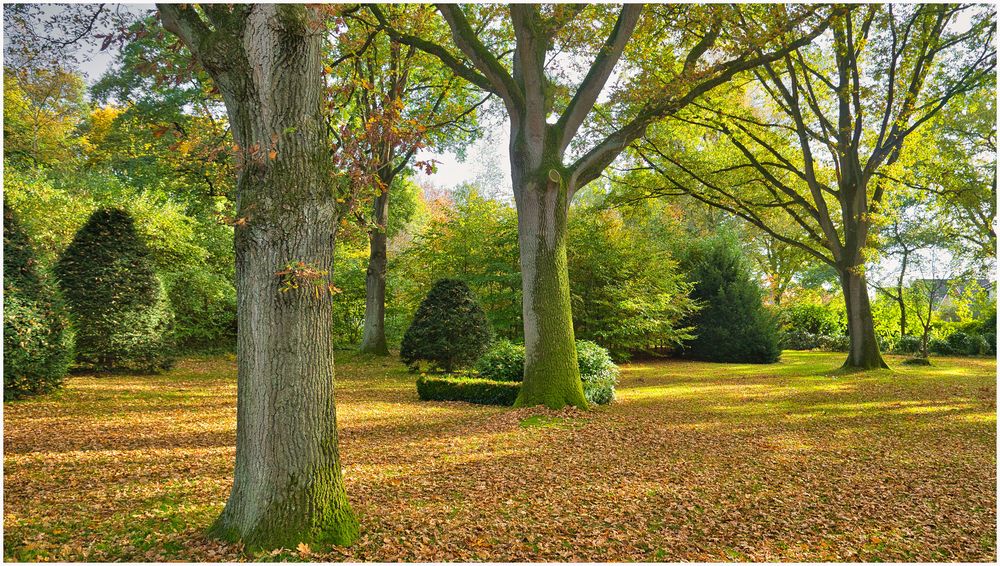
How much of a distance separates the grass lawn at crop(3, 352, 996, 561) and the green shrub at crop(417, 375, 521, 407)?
43 cm

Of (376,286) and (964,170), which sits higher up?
(964,170)

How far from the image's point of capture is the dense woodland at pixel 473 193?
3457 millimetres

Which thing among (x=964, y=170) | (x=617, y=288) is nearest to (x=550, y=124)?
(x=617, y=288)

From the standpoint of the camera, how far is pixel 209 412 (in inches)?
320

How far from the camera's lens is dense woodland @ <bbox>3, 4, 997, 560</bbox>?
3.46 meters

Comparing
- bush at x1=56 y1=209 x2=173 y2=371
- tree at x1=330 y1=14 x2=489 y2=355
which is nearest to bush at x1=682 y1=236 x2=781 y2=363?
tree at x1=330 y1=14 x2=489 y2=355

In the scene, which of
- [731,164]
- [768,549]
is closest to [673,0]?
[731,164]

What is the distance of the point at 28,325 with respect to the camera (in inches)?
302

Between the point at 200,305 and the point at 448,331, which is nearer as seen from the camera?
the point at 448,331

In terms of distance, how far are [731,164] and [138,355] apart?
1593cm

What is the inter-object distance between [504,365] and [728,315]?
13824mm

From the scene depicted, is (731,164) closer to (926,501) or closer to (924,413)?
(924,413)

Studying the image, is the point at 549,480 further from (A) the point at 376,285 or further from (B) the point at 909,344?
(B) the point at 909,344

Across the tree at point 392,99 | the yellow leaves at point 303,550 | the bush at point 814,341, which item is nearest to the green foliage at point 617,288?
the tree at point 392,99
